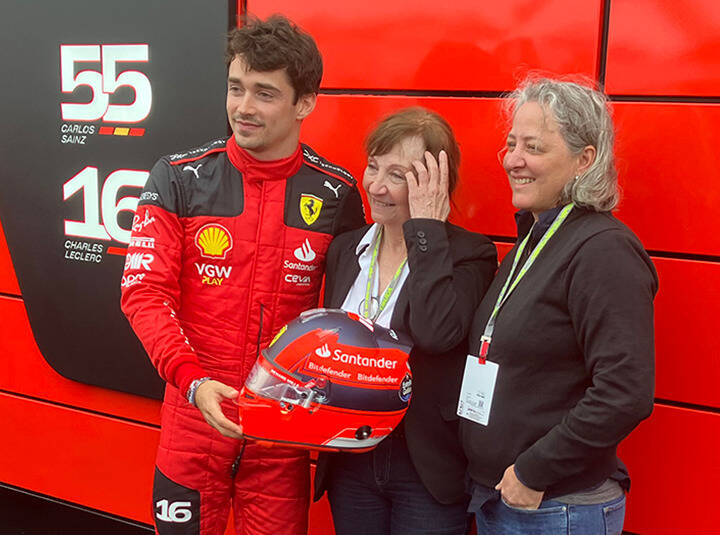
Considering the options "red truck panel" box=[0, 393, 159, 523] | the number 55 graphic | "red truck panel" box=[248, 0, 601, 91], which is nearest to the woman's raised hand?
"red truck panel" box=[248, 0, 601, 91]

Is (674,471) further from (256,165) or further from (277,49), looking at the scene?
(277,49)

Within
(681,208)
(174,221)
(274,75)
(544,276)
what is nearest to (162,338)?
(174,221)

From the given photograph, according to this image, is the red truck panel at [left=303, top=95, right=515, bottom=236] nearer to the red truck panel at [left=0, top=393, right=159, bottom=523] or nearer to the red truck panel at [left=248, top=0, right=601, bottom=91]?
the red truck panel at [left=248, top=0, right=601, bottom=91]

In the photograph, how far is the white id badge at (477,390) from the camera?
1.30 meters

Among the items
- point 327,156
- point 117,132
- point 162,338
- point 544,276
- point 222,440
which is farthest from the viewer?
point 117,132

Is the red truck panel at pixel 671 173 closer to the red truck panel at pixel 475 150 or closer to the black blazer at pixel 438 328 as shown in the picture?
the red truck panel at pixel 475 150

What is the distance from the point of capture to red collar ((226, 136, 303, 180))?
1606 mm

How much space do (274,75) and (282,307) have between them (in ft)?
1.67

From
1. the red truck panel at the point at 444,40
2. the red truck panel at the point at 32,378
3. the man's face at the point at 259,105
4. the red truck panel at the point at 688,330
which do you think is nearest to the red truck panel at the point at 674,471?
the red truck panel at the point at 688,330

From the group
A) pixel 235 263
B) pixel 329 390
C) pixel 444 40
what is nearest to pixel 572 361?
pixel 329 390

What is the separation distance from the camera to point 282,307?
1.62m

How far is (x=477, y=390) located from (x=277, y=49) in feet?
2.69

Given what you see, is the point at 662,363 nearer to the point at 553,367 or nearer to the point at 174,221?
the point at 553,367

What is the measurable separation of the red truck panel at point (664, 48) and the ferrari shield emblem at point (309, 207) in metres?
0.77
